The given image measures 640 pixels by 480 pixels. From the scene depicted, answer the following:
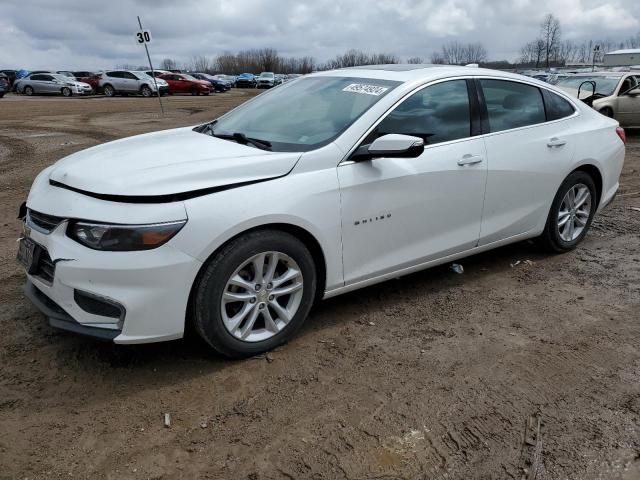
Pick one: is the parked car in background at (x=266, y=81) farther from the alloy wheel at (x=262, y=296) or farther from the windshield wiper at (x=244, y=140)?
the alloy wheel at (x=262, y=296)

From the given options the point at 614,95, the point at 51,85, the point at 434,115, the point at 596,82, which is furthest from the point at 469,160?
the point at 51,85

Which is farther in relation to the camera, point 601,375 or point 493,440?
point 601,375

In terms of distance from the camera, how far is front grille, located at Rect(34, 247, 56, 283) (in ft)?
9.84

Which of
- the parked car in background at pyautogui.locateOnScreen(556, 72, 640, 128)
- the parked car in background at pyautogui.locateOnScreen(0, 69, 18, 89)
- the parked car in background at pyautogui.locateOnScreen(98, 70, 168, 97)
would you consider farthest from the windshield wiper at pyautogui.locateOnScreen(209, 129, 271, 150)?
the parked car in background at pyautogui.locateOnScreen(0, 69, 18, 89)

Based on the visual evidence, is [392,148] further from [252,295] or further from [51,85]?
[51,85]

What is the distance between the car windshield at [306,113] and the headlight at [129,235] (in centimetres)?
95

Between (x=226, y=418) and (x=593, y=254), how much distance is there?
3.85 metres

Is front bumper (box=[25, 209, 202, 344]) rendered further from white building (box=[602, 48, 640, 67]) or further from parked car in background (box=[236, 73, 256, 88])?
parked car in background (box=[236, 73, 256, 88])

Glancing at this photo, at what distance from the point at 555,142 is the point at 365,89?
1768mm

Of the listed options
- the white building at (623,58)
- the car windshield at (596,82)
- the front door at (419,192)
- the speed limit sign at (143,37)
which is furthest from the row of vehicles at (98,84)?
the front door at (419,192)

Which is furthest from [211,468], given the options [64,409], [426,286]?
[426,286]

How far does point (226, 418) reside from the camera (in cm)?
277

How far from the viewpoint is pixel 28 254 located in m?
3.22

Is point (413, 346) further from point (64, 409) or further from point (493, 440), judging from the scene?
point (64, 409)
